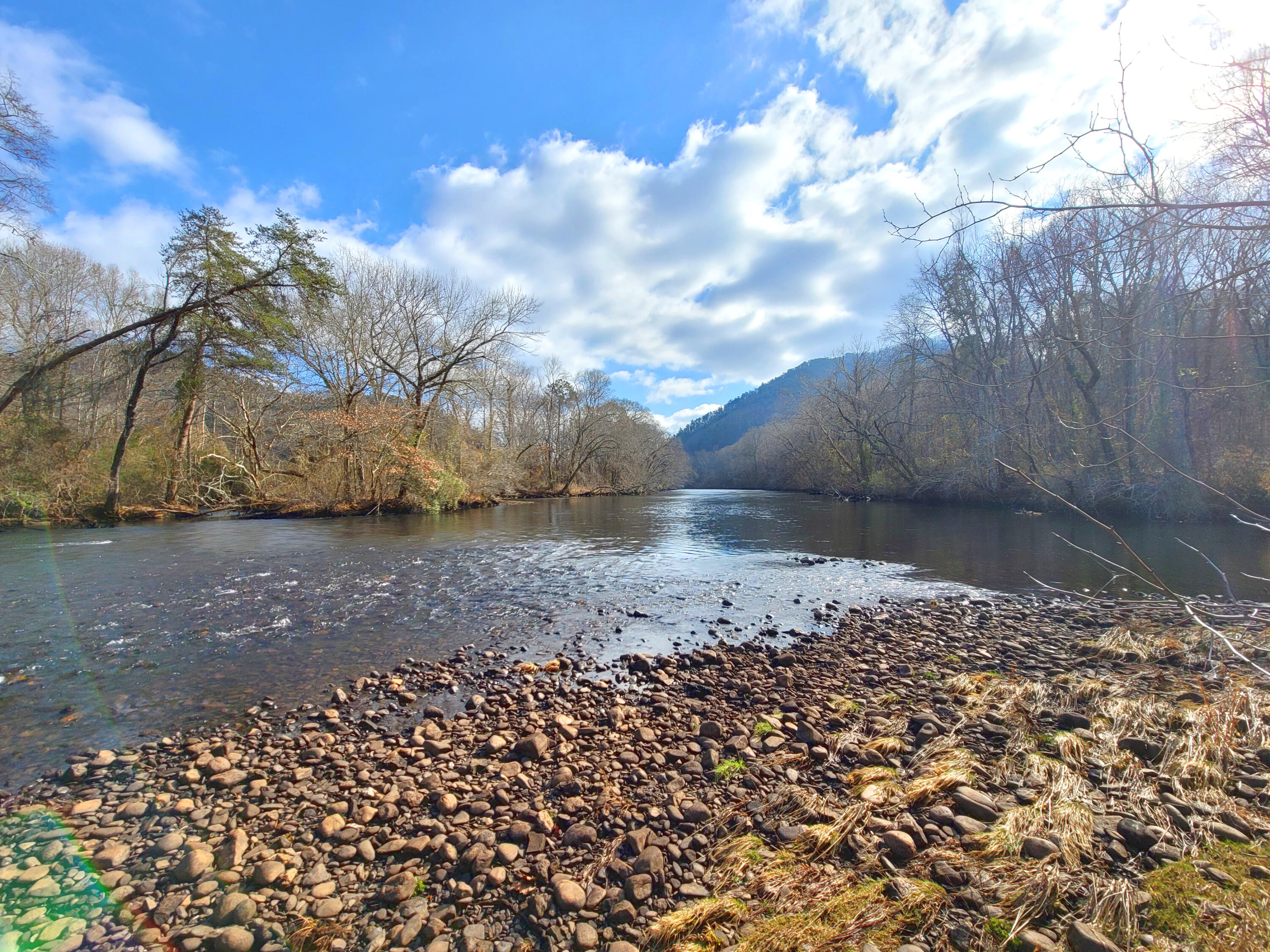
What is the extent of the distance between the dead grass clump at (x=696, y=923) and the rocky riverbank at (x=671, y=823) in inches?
0.4

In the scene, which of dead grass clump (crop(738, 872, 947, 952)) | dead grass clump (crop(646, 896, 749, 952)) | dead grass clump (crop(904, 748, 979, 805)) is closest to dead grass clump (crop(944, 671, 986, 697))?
dead grass clump (crop(904, 748, 979, 805))

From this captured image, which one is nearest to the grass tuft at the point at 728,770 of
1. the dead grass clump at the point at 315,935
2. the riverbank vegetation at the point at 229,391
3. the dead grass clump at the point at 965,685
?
the dead grass clump at the point at 315,935

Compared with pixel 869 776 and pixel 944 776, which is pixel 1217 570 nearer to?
pixel 944 776

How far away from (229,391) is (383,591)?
68.1 feet

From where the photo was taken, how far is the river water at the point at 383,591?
5082mm

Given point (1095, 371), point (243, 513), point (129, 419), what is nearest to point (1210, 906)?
point (1095, 371)

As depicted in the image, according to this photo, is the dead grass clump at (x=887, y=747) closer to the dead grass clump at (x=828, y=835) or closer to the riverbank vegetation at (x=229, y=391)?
the dead grass clump at (x=828, y=835)

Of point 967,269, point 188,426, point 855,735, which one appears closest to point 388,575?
point 855,735

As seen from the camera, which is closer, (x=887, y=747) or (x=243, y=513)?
(x=887, y=747)

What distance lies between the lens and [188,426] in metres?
22.0

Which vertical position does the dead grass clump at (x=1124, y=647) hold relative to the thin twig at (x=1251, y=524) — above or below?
below

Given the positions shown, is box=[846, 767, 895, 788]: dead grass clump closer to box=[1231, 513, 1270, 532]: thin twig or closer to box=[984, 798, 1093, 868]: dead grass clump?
box=[984, 798, 1093, 868]: dead grass clump

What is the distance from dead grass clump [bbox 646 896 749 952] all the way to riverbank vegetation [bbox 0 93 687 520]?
61.5 feet

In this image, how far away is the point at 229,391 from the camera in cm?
2314
